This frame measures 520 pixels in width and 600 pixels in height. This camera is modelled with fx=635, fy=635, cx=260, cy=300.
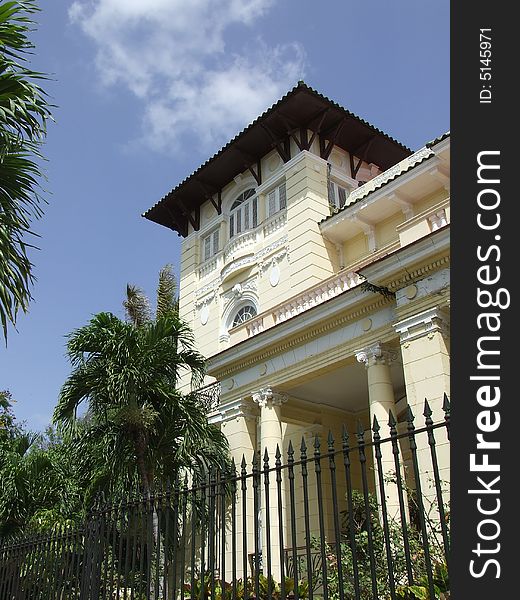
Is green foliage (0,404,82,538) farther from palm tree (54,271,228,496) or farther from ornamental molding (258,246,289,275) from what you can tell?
ornamental molding (258,246,289,275)

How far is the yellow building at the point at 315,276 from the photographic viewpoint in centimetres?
1179

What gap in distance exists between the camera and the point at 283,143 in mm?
21062

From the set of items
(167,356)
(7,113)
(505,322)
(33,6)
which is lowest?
(505,322)

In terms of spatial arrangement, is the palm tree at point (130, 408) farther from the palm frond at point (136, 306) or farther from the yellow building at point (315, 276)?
the palm frond at point (136, 306)

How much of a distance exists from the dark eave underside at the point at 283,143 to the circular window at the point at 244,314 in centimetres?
440

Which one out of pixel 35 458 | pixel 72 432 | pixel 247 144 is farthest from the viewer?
pixel 247 144

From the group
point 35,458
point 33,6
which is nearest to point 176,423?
point 35,458

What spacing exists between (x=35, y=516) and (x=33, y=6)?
36.2 feet

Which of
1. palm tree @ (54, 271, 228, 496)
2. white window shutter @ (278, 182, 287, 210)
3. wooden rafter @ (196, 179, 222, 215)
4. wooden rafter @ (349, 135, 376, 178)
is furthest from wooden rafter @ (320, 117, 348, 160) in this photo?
palm tree @ (54, 271, 228, 496)

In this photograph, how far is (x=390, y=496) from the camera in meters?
11.5

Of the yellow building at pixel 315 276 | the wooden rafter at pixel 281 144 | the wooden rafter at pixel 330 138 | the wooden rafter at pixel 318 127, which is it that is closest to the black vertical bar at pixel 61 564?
the yellow building at pixel 315 276

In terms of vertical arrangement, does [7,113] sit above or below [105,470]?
above

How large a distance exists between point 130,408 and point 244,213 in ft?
37.0

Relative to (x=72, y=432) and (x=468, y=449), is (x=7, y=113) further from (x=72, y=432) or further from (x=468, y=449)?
(x=468, y=449)
